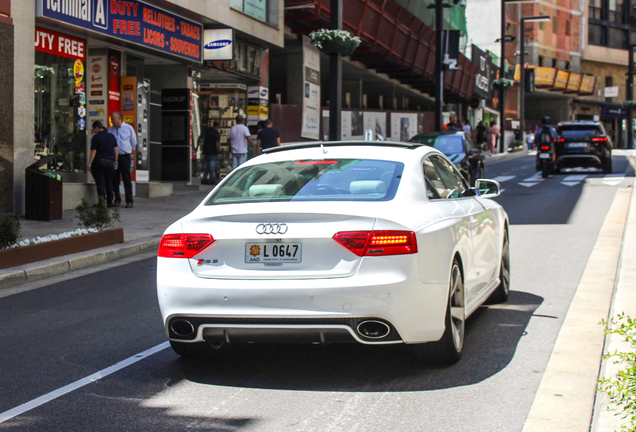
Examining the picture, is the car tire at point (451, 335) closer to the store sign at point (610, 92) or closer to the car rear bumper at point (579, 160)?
the car rear bumper at point (579, 160)

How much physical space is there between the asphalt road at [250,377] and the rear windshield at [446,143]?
11.7 metres

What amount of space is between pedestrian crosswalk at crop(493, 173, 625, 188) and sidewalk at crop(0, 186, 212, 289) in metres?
10.3

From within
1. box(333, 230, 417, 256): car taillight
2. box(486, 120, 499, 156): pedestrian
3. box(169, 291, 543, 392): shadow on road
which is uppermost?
box(486, 120, 499, 156): pedestrian

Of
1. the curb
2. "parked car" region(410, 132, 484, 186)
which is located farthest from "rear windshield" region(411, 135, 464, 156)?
the curb

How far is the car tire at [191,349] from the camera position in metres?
5.38

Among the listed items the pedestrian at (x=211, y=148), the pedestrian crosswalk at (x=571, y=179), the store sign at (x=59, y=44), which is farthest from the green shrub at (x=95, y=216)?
the pedestrian crosswalk at (x=571, y=179)

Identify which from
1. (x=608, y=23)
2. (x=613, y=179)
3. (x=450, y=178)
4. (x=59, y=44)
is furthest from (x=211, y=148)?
(x=608, y=23)

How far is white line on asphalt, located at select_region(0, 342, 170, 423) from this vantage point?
176 inches

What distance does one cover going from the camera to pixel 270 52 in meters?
28.0

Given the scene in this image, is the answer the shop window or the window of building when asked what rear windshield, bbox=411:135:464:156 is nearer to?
the shop window

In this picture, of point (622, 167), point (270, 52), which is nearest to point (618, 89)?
point (622, 167)

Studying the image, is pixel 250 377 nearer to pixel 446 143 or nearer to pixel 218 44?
pixel 446 143

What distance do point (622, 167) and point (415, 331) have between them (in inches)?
1094

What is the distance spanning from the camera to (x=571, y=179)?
80.8 ft
